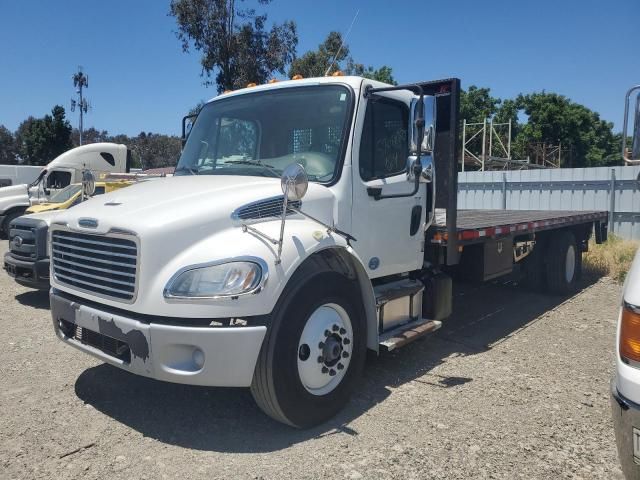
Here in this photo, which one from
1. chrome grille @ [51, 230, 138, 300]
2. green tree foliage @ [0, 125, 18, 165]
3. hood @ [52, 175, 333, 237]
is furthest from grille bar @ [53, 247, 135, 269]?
green tree foliage @ [0, 125, 18, 165]

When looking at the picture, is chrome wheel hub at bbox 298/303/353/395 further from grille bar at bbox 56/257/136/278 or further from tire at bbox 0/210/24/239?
tire at bbox 0/210/24/239

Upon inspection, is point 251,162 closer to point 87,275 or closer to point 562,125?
point 87,275

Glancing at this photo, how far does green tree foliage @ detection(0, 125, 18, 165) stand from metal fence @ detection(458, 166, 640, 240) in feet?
168

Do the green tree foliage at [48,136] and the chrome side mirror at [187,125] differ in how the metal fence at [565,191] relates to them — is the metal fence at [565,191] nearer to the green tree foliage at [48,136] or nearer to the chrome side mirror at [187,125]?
the chrome side mirror at [187,125]

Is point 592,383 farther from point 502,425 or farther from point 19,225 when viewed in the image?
point 19,225

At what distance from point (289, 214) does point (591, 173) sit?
11563mm

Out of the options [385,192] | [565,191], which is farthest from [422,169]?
[565,191]

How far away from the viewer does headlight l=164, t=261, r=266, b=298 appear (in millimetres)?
3127

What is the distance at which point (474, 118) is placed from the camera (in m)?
40.5

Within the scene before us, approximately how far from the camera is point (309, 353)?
3605 millimetres

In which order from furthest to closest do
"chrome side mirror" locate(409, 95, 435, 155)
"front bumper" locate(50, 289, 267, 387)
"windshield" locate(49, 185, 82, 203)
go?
"windshield" locate(49, 185, 82, 203), "chrome side mirror" locate(409, 95, 435, 155), "front bumper" locate(50, 289, 267, 387)

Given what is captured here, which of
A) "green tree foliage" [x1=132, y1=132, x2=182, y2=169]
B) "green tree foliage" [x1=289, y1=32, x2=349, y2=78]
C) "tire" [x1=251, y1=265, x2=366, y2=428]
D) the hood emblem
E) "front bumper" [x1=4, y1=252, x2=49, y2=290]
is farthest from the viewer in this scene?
"green tree foliage" [x1=132, y1=132, x2=182, y2=169]

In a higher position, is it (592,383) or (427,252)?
(427,252)

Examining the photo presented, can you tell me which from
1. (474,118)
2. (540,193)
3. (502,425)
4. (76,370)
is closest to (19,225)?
(76,370)
